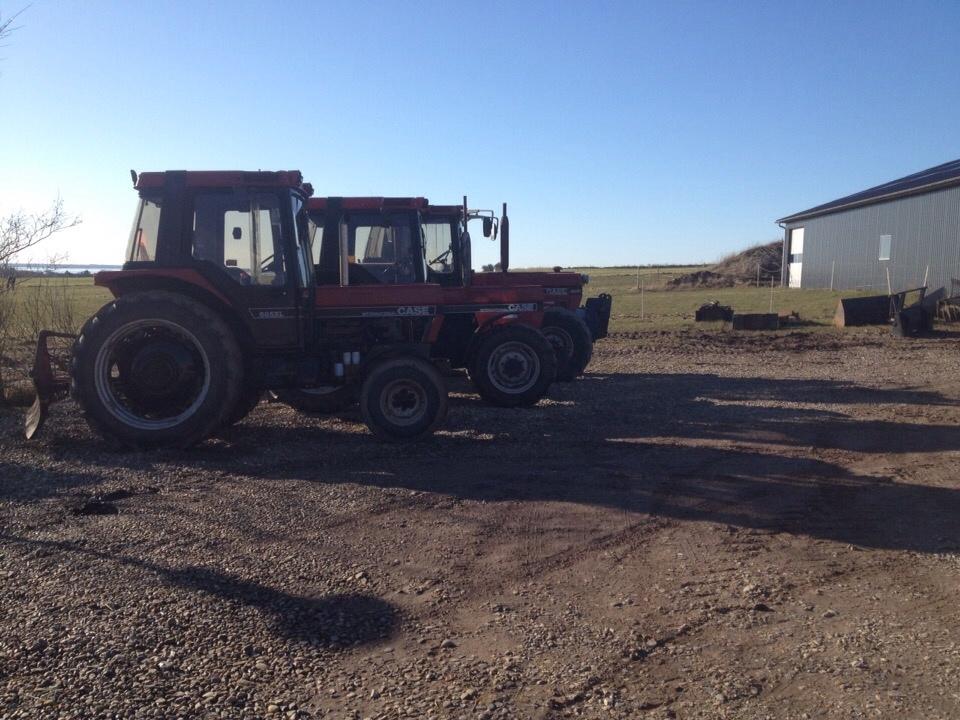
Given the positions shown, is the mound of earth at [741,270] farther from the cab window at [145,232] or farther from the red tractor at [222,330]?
the cab window at [145,232]

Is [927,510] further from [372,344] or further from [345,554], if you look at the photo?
[372,344]

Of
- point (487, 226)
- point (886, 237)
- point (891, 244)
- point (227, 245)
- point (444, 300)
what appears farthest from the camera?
point (886, 237)

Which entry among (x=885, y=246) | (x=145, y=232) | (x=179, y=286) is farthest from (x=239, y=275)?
(x=885, y=246)

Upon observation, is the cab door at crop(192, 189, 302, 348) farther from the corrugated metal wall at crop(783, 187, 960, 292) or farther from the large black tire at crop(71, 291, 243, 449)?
the corrugated metal wall at crop(783, 187, 960, 292)

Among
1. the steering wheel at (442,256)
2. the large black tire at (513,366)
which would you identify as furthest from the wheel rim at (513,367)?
the steering wheel at (442,256)

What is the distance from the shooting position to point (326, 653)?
159 inches

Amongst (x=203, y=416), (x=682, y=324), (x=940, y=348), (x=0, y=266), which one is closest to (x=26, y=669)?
(x=203, y=416)

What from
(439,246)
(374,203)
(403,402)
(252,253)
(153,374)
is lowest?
(403,402)

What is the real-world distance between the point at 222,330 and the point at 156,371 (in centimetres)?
78

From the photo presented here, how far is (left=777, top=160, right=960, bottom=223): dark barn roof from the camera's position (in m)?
29.6

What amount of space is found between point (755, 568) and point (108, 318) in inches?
247

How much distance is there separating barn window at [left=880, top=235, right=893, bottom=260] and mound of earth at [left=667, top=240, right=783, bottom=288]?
43.5 feet

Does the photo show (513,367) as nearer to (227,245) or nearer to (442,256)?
(442,256)

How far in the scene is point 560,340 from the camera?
13875 mm
